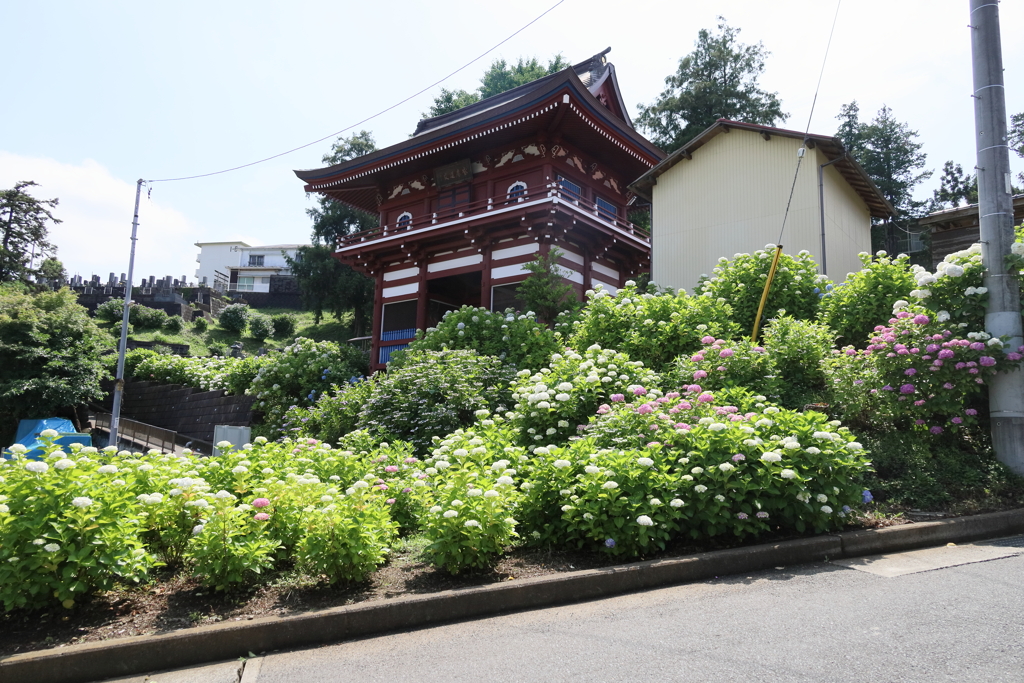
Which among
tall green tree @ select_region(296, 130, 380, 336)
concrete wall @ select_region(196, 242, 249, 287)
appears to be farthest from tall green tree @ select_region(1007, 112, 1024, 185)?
concrete wall @ select_region(196, 242, 249, 287)

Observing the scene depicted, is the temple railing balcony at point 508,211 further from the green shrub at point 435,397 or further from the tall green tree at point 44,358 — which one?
the tall green tree at point 44,358

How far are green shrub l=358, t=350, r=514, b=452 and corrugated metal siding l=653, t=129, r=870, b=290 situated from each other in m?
7.93

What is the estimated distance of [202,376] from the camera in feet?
68.0

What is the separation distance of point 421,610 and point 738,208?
13901 millimetres

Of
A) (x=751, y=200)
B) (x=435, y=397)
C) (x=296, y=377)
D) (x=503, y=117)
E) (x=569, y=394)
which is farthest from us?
(x=296, y=377)

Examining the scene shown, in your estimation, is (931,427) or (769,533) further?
(931,427)

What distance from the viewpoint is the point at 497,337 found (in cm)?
1169

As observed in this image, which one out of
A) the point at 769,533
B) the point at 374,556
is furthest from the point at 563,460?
the point at 769,533

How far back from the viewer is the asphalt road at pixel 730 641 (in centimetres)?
305

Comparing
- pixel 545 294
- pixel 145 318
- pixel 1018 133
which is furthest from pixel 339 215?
pixel 1018 133

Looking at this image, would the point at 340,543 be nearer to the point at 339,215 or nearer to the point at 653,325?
the point at 653,325

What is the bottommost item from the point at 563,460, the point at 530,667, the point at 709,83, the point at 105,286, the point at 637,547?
the point at 530,667

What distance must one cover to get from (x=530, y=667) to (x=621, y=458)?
196 centimetres

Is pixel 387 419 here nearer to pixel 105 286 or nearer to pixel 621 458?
pixel 621 458
